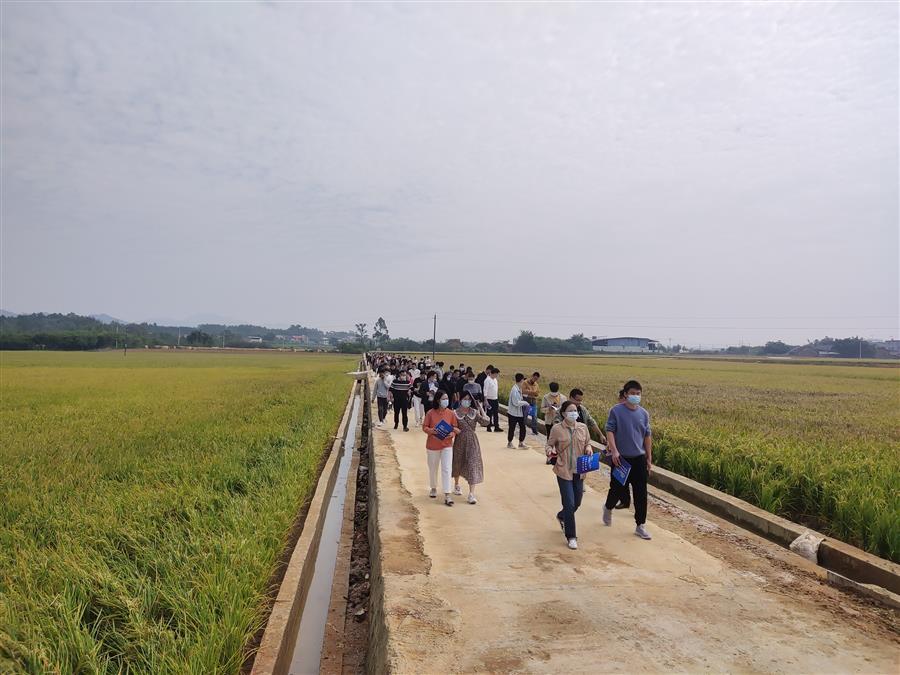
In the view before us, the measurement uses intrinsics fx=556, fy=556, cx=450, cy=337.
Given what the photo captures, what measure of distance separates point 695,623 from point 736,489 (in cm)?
428

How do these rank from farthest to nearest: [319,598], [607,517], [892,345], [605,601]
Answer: [892,345] → [607,517] → [319,598] → [605,601]

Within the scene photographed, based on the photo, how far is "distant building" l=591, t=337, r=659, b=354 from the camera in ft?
509

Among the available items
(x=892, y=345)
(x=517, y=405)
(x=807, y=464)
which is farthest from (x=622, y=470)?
(x=892, y=345)

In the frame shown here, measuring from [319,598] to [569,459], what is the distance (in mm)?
2866

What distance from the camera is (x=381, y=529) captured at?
241 inches

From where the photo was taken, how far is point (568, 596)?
14.8 feet

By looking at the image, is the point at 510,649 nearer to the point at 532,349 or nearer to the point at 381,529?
the point at 381,529

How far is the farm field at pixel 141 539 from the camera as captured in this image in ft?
11.4

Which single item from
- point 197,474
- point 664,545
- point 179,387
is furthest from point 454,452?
point 179,387

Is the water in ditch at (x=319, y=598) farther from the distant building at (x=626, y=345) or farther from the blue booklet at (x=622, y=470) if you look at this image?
the distant building at (x=626, y=345)

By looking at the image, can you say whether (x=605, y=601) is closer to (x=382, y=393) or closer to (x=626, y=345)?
(x=382, y=393)

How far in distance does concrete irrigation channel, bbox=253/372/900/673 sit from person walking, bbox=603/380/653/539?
0.42 m

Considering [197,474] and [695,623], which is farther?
[197,474]

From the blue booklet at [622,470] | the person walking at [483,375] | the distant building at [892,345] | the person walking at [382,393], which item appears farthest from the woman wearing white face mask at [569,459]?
the distant building at [892,345]
